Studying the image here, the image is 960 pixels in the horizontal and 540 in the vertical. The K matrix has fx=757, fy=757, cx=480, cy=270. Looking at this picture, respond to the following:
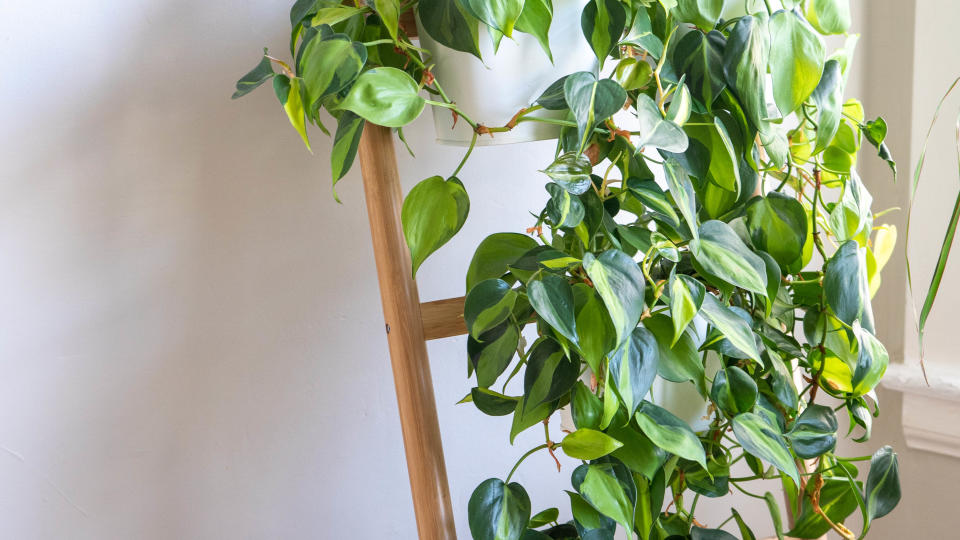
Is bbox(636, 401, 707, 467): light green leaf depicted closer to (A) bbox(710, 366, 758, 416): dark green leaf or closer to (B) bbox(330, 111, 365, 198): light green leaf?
(A) bbox(710, 366, 758, 416): dark green leaf

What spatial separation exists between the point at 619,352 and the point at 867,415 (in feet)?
1.06

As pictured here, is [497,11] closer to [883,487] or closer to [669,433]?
[669,433]

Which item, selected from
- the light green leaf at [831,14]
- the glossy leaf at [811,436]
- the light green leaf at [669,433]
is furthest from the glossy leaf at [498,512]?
the light green leaf at [831,14]

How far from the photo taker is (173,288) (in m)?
0.89

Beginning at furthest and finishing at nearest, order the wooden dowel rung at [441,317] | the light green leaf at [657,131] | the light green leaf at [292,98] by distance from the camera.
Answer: the wooden dowel rung at [441,317], the light green leaf at [292,98], the light green leaf at [657,131]

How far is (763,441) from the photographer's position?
616 mm

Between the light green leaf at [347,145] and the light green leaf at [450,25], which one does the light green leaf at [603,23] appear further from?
the light green leaf at [347,145]

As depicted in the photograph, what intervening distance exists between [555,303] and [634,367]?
0.08 m

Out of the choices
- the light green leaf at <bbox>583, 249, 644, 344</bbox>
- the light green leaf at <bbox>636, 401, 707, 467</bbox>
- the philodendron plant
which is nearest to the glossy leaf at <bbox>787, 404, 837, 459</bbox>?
the philodendron plant

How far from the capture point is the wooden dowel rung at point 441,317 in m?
0.79

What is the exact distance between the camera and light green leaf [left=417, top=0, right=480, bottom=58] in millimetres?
618

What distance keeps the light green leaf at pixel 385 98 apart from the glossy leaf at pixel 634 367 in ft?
0.80

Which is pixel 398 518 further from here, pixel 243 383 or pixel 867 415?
pixel 867 415

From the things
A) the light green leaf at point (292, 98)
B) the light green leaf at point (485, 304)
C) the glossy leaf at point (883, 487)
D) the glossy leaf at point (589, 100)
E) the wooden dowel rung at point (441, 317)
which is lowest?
the glossy leaf at point (883, 487)
